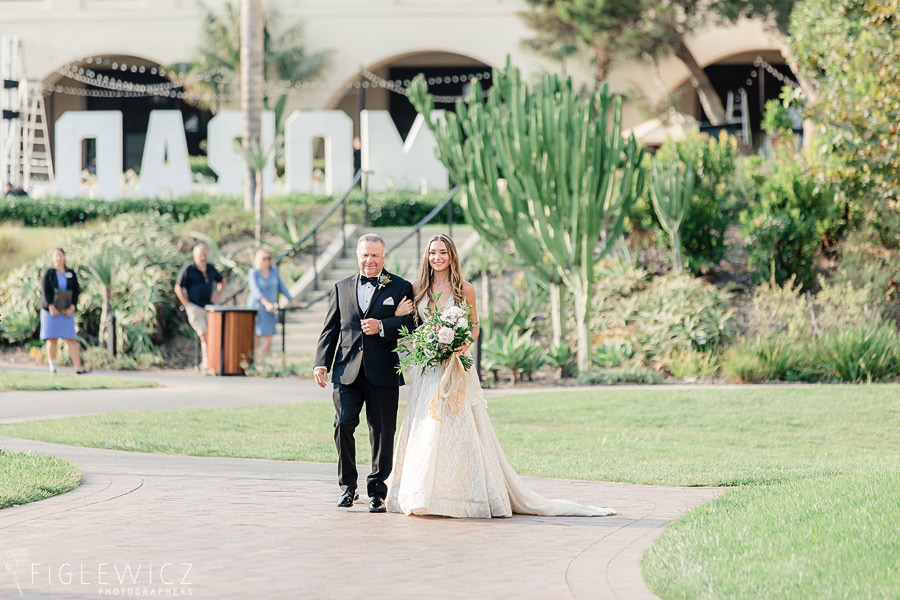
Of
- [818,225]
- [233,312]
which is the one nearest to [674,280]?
[818,225]

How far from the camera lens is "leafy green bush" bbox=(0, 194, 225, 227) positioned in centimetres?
2658

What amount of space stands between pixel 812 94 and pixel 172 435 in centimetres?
2006

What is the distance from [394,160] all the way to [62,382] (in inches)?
579

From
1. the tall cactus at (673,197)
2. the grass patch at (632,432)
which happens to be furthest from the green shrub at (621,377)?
the tall cactus at (673,197)

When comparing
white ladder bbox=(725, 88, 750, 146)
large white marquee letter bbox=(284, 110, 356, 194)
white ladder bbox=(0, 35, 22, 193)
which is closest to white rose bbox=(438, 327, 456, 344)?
large white marquee letter bbox=(284, 110, 356, 194)

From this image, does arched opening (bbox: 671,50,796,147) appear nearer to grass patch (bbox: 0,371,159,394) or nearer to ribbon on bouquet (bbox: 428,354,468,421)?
grass patch (bbox: 0,371,159,394)

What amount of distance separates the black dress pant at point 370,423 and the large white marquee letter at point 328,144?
70.2 feet

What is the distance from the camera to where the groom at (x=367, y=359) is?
25.9 feet

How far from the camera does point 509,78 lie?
17.4 meters

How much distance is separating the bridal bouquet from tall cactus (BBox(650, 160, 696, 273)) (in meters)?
11.6

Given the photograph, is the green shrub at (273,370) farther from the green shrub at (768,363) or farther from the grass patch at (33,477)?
the grass patch at (33,477)

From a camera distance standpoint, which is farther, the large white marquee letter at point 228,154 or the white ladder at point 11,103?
the white ladder at point 11,103

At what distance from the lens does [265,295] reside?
1748cm

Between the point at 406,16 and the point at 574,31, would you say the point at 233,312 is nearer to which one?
the point at 574,31
